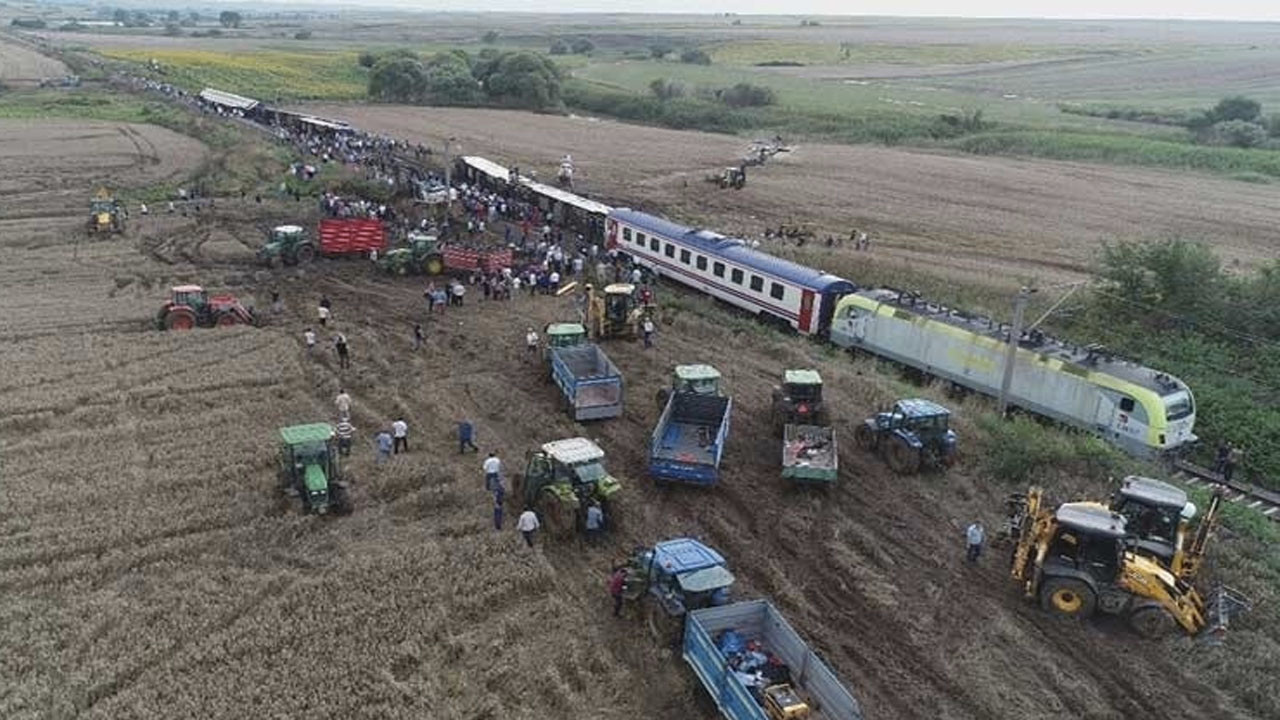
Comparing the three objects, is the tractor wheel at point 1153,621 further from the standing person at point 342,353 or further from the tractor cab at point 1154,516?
the standing person at point 342,353

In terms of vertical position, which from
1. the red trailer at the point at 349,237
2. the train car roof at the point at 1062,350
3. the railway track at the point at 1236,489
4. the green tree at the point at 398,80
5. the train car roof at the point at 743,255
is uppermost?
the green tree at the point at 398,80

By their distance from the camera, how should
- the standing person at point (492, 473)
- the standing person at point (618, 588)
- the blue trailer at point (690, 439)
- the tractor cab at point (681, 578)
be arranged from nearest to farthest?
the tractor cab at point (681, 578) < the standing person at point (618, 588) < the standing person at point (492, 473) < the blue trailer at point (690, 439)

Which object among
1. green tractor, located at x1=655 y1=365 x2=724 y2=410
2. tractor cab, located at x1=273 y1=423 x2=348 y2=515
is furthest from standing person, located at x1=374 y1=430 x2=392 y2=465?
green tractor, located at x1=655 y1=365 x2=724 y2=410

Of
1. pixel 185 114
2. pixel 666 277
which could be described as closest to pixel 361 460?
pixel 666 277

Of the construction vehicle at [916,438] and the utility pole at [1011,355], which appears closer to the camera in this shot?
the construction vehicle at [916,438]

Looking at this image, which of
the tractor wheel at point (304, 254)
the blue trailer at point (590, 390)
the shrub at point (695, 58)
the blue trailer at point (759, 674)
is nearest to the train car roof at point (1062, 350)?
the blue trailer at point (590, 390)

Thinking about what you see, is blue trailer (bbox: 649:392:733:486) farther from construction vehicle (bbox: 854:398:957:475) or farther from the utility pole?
the utility pole


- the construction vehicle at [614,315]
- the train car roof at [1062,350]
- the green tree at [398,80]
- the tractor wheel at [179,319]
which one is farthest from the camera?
the green tree at [398,80]

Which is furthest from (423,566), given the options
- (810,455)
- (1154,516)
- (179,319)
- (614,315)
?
(179,319)

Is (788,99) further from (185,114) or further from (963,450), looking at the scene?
(963,450)
